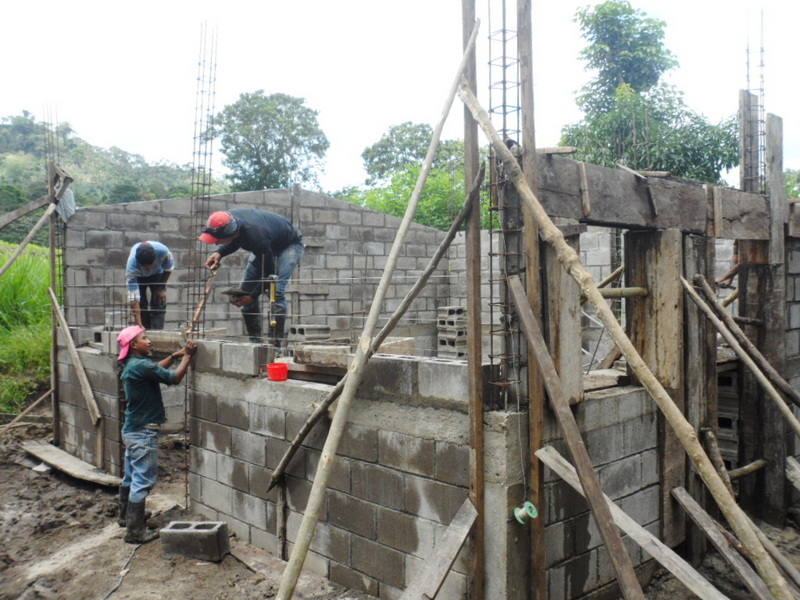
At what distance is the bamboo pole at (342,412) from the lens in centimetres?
361

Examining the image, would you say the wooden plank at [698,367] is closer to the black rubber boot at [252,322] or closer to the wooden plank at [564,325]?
the wooden plank at [564,325]

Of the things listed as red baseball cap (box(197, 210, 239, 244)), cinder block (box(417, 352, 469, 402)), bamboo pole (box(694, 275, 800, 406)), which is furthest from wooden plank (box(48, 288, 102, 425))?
bamboo pole (box(694, 275, 800, 406))

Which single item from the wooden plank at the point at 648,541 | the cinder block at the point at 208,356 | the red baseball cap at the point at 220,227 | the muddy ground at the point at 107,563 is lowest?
the muddy ground at the point at 107,563

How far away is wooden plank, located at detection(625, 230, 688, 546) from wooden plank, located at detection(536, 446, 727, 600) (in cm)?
127

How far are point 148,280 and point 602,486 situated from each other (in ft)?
20.4

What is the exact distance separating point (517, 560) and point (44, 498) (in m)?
5.89

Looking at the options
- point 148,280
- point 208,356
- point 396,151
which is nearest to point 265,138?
point 396,151

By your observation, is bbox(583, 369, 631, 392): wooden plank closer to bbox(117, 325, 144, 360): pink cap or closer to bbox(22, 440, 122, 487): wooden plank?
bbox(117, 325, 144, 360): pink cap

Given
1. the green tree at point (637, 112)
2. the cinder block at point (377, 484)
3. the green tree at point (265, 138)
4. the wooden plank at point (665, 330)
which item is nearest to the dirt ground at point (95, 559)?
the cinder block at point (377, 484)

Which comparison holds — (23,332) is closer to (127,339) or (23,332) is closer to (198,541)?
(127,339)

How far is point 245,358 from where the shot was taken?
5.93 metres

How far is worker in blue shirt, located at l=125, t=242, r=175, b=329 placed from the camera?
7922 mm

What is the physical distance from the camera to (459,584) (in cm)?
416

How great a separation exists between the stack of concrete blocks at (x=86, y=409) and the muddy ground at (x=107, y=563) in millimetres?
547
